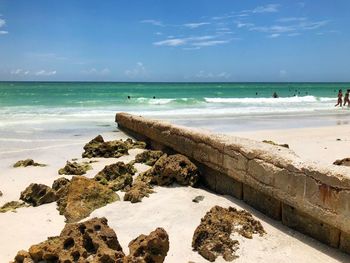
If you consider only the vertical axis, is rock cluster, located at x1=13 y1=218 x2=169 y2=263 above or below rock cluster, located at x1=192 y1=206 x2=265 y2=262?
above

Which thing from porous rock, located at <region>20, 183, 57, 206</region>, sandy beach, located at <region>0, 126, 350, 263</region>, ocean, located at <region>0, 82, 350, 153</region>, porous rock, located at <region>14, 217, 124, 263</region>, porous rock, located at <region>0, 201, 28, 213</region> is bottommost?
ocean, located at <region>0, 82, 350, 153</region>

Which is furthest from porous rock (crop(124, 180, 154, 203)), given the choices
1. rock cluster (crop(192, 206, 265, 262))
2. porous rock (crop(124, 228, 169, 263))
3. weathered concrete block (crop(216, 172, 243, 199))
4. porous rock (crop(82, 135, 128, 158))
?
porous rock (crop(82, 135, 128, 158))

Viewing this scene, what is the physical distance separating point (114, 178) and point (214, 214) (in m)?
2.46

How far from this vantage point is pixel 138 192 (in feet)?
19.6

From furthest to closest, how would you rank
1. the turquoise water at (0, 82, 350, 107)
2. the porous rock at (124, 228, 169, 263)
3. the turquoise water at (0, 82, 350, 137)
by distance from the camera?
the turquoise water at (0, 82, 350, 107) < the turquoise water at (0, 82, 350, 137) < the porous rock at (124, 228, 169, 263)

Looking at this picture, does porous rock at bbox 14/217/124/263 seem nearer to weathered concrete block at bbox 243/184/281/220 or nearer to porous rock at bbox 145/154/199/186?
weathered concrete block at bbox 243/184/281/220

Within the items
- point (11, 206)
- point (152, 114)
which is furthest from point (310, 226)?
point (152, 114)

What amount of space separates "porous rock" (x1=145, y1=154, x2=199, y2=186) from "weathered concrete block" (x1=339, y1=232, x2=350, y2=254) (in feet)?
8.92

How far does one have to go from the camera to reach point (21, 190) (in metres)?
6.78

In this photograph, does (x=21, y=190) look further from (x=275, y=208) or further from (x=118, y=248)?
(x=275, y=208)

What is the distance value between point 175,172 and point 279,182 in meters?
2.09

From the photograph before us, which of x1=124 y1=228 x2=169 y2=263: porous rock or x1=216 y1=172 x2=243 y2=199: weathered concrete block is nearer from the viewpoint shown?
x1=124 y1=228 x2=169 y2=263: porous rock

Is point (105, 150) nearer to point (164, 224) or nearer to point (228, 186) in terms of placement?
point (228, 186)

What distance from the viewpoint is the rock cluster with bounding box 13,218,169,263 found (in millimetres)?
3615
